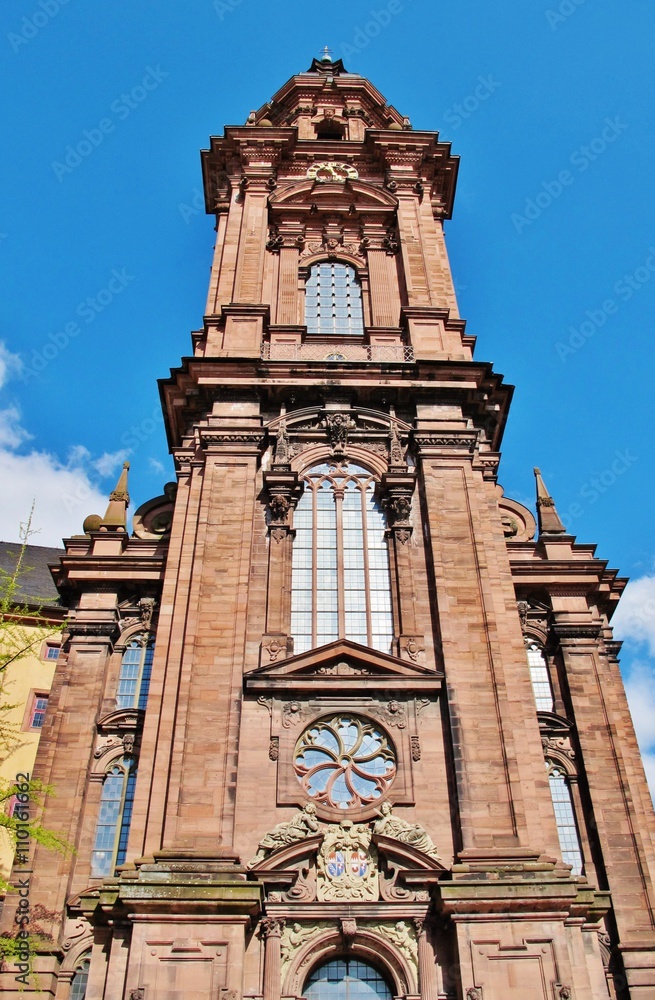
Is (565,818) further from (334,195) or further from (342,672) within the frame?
(334,195)

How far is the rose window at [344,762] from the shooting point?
17547 mm

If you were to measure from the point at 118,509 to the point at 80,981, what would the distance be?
11.9 meters

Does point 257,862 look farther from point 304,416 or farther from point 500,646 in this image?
point 304,416

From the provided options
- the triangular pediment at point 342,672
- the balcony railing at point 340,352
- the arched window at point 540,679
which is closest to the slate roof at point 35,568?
the balcony railing at point 340,352

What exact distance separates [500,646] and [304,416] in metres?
7.92

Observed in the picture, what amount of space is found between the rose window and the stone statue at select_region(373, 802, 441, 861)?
0.48 m

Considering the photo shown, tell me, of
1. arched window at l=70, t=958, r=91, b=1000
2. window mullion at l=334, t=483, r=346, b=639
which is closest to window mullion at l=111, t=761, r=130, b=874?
arched window at l=70, t=958, r=91, b=1000

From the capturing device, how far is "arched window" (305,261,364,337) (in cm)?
2795

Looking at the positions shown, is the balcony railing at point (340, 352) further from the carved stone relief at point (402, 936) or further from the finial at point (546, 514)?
the carved stone relief at point (402, 936)

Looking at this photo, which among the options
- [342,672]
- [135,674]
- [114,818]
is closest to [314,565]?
[342,672]

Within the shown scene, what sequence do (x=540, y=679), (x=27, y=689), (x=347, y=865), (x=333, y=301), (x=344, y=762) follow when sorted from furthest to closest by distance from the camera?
(x=27, y=689), (x=333, y=301), (x=540, y=679), (x=344, y=762), (x=347, y=865)

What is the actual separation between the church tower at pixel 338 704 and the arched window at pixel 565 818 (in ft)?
0.20

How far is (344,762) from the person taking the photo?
17875 mm

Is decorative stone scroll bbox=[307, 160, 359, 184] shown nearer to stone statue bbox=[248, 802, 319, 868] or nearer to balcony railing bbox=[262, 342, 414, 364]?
balcony railing bbox=[262, 342, 414, 364]
